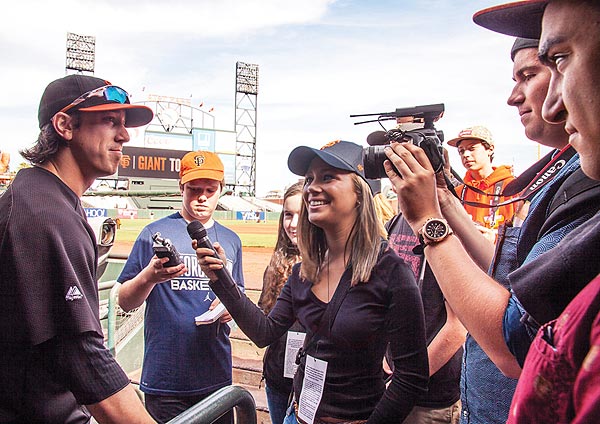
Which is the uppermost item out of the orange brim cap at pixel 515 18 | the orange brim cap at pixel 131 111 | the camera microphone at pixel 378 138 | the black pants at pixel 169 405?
the orange brim cap at pixel 515 18

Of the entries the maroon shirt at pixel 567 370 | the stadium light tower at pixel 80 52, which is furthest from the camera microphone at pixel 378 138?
the stadium light tower at pixel 80 52

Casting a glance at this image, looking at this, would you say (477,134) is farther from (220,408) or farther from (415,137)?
(220,408)

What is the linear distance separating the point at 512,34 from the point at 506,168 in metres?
4.31

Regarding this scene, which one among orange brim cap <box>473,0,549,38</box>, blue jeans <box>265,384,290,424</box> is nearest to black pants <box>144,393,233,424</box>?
blue jeans <box>265,384,290,424</box>

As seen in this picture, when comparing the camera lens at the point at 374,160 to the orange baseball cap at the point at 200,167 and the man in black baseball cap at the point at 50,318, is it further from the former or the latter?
the orange baseball cap at the point at 200,167

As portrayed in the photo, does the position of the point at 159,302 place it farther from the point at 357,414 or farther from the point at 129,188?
the point at 129,188

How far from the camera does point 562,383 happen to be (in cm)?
62

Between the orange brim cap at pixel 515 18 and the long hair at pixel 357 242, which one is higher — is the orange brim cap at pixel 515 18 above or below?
above

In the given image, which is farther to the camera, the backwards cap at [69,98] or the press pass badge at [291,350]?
the press pass badge at [291,350]

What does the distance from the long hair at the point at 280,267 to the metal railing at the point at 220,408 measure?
1.47 meters

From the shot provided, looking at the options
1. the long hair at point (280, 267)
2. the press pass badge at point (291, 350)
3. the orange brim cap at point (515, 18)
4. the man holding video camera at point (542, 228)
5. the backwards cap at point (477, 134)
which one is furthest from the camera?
the backwards cap at point (477, 134)

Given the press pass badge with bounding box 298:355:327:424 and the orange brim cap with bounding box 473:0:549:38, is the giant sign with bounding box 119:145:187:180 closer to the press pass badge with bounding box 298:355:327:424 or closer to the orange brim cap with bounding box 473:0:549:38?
the press pass badge with bounding box 298:355:327:424

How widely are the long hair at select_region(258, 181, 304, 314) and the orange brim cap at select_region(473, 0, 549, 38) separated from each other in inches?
85.5

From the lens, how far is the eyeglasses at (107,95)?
2.03 metres
